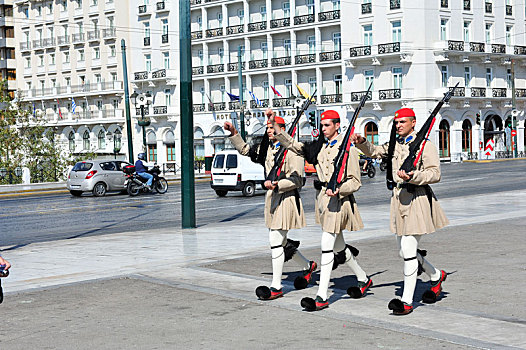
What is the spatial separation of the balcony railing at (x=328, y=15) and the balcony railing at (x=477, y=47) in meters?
10.7

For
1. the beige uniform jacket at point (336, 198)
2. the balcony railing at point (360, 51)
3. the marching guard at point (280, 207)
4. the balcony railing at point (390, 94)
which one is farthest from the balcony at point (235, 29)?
the beige uniform jacket at point (336, 198)

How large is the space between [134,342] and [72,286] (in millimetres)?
3274

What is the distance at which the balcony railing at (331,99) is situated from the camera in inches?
2576

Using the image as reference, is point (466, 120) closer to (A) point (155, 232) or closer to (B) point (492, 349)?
(A) point (155, 232)

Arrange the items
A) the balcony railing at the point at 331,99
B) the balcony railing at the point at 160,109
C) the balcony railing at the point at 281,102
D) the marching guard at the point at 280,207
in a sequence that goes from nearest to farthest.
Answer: the marching guard at the point at 280,207
the balcony railing at the point at 331,99
the balcony railing at the point at 281,102
the balcony railing at the point at 160,109

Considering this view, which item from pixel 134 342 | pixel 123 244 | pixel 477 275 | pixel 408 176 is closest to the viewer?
pixel 134 342

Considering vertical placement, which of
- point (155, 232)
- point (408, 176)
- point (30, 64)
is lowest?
point (155, 232)

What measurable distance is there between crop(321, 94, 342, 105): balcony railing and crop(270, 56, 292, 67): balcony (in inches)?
173

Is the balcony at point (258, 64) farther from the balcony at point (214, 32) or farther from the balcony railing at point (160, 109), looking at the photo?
the balcony railing at point (160, 109)

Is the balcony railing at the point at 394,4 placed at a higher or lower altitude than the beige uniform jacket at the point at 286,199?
higher

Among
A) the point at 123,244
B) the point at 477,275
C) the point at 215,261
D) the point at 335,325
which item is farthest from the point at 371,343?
the point at 123,244

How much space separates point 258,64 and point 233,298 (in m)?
62.2

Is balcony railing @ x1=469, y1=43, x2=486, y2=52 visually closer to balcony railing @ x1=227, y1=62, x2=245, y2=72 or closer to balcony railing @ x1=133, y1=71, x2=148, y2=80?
balcony railing @ x1=227, y1=62, x2=245, y2=72

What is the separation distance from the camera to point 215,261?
11617 millimetres
